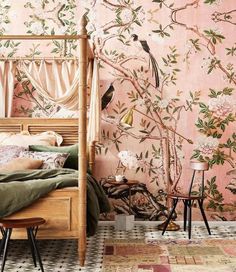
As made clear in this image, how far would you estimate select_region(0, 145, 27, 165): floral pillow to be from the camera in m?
5.12

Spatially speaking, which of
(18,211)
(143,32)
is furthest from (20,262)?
(143,32)

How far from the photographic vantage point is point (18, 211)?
3.93m

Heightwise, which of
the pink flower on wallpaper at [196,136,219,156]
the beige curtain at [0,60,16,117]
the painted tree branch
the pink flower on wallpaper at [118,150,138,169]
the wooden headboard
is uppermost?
the painted tree branch

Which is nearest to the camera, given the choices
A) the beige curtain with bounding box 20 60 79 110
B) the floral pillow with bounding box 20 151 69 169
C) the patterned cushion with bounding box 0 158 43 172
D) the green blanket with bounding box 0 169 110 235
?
the green blanket with bounding box 0 169 110 235

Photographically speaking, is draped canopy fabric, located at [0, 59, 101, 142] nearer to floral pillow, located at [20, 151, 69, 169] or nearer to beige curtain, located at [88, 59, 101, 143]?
beige curtain, located at [88, 59, 101, 143]

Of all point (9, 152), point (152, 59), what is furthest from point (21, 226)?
point (152, 59)

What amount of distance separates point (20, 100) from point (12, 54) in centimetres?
59

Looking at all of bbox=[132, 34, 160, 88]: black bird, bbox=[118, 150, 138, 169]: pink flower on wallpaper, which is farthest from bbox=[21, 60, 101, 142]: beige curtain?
bbox=[132, 34, 160, 88]: black bird

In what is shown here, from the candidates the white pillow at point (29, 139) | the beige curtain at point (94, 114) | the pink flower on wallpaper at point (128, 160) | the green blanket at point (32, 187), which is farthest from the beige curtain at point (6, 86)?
the green blanket at point (32, 187)

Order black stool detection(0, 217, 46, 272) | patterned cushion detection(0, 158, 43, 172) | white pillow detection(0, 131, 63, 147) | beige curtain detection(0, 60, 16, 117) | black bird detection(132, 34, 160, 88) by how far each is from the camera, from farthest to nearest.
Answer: black bird detection(132, 34, 160, 88) < beige curtain detection(0, 60, 16, 117) < white pillow detection(0, 131, 63, 147) < patterned cushion detection(0, 158, 43, 172) < black stool detection(0, 217, 46, 272)

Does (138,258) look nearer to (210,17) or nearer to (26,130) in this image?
(26,130)

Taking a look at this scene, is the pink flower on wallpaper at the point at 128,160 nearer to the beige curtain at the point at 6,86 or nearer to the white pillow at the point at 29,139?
the white pillow at the point at 29,139

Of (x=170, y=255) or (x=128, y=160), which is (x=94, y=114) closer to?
(x=128, y=160)

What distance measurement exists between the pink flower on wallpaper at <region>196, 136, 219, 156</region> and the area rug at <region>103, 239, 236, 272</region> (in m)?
1.27
